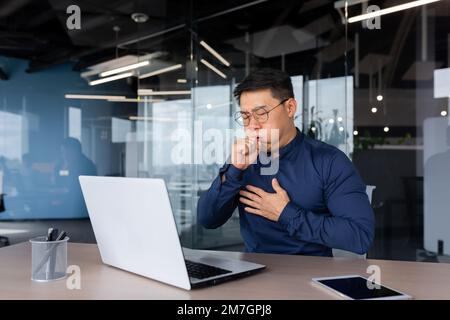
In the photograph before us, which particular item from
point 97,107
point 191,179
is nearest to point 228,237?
point 191,179

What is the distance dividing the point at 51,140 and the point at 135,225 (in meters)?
5.04

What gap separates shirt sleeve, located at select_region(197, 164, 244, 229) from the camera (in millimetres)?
1648

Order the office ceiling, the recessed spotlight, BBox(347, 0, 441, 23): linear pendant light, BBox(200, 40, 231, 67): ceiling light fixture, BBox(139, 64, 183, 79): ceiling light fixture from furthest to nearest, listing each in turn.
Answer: the recessed spotlight, BBox(200, 40, 231, 67): ceiling light fixture, BBox(139, 64, 183, 79): ceiling light fixture, the office ceiling, BBox(347, 0, 441, 23): linear pendant light

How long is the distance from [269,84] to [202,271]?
2.79 ft

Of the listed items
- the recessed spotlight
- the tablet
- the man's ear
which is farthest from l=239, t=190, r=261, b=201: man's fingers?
the recessed spotlight

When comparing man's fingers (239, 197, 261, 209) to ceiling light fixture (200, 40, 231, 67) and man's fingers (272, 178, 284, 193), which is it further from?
ceiling light fixture (200, 40, 231, 67)

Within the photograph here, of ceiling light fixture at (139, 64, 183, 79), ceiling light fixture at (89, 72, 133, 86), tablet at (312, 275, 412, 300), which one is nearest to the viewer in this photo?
tablet at (312, 275, 412, 300)

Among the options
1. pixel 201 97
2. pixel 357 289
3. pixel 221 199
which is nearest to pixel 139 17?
pixel 201 97

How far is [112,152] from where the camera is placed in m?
5.68

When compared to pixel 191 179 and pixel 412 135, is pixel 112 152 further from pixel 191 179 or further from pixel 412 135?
pixel 412 135

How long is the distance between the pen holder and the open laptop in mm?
141

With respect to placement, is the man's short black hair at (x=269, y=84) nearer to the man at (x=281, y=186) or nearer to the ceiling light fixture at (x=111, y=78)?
the man at (x=281, y=186)

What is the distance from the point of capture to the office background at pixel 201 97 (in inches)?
160
